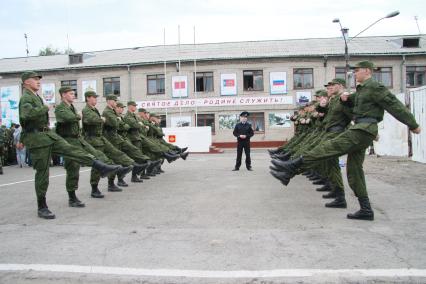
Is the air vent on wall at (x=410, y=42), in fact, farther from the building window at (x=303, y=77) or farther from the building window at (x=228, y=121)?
the building window at (x=228, y=121)

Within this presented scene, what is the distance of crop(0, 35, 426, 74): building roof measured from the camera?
3478 centimetres

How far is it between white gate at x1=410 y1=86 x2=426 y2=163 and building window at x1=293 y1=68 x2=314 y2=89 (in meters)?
19.6

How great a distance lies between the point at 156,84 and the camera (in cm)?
3641

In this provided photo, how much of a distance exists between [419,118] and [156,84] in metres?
25.2

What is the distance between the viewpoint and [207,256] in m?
4.22

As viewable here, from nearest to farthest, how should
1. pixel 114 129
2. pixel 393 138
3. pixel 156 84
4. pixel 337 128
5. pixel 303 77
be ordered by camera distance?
pixel 337 128, pixel 114 129, pixel 393 138, pixel 303 77, pixel 156 84

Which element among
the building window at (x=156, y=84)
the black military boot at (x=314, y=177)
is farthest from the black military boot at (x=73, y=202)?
the building window at (x=156, y=84)

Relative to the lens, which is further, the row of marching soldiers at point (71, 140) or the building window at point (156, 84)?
the building window at point (156, 84)

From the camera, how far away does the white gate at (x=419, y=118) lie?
1424 centimetres

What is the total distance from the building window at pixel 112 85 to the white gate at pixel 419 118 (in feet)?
87.2

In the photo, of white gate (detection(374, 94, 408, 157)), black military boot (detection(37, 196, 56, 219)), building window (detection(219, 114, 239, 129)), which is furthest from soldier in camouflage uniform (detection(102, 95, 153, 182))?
building window (detection(219, 114, 239, 129))

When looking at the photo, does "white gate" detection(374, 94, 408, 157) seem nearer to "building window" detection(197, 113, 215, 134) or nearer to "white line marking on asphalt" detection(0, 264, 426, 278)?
"white line marking on asphalt" detection(0, 264, 426, 278)

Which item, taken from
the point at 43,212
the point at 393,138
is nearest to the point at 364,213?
the point at 43,212

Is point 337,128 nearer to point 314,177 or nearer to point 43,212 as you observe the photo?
point 314,177
